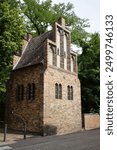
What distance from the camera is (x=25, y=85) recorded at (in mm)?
26453

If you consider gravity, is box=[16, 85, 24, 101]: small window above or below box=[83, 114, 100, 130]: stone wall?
above

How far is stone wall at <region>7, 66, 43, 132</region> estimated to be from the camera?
79.9 feet

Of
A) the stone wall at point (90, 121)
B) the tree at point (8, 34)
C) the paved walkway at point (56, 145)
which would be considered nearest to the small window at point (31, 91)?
the tree at point (8, 34)

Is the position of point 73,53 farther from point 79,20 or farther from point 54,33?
point 79,20

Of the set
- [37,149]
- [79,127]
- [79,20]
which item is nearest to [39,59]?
[79,127]

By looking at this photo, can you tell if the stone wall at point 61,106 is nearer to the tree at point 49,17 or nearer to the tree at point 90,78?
the tree at point 90,78

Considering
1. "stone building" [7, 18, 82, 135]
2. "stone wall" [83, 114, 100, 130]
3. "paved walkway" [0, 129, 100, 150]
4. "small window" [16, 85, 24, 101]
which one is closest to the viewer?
"paved walkway" [0, 129, 100, 150]

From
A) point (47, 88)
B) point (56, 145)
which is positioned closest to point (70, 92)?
point (47, 88)

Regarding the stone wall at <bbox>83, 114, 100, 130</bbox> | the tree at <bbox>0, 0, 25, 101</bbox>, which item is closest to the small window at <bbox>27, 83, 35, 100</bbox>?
the tree at <bbox>0, 0, 25, 101</bbox>

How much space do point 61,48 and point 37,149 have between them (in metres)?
14.4

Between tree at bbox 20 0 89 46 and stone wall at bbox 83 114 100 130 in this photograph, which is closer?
stone wall at bbox 83 114 100 130

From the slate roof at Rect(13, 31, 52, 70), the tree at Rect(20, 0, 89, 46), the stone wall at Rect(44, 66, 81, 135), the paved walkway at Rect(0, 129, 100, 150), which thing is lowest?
the paved walkway at Rect(0, 129, 100, 150)

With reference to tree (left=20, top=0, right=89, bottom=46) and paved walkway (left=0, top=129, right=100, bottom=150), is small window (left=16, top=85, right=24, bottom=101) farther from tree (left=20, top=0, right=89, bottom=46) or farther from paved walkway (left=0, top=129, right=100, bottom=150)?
tree (left=20, top=0, right=89, bottom=46)

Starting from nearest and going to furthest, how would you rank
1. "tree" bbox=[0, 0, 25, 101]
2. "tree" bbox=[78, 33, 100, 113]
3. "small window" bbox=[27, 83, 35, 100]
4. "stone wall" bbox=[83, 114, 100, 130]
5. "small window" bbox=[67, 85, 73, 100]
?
"tree" bbox=[0, 0, 25, 101], "small window" bbox=[27, 83, 35, 100], "small window" bbox=[67, 85, 73, 100], "stone wall" bbox=[83, 114, 100, 130], "tree" bbox=[78, 33, 100, 113]
